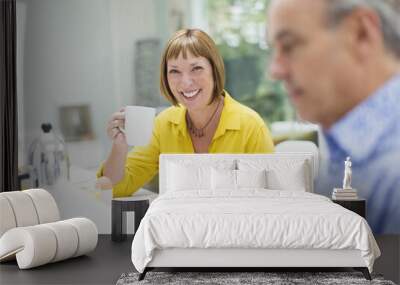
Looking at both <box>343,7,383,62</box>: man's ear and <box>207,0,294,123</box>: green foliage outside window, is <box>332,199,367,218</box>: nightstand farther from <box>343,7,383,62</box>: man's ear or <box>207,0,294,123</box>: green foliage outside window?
<box>343,7,383,62</box>: man's ear

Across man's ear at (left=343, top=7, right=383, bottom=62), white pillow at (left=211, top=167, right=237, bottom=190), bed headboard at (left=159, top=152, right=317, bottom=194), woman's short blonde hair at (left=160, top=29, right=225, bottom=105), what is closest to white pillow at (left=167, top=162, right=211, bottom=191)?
white pillow at (left=211, top=167, right=237, bottom=190)

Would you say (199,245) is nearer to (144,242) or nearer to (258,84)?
(144,242)

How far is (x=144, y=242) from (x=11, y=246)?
1207mm

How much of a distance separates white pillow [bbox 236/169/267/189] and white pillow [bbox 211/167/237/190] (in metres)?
0.05

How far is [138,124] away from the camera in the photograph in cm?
792

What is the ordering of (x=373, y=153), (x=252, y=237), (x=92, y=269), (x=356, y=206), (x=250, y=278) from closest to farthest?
(x=252, y=237)
(x=250, y=278)
(x=92, y=269)
(x=356, y=206)
(x=373, y=153)

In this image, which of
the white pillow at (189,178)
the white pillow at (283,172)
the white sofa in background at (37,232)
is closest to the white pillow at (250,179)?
the white pillow at (283,172)

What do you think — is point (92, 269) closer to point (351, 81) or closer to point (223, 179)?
point (223, 179)

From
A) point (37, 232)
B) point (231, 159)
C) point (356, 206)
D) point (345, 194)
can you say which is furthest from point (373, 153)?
point (37, 232)

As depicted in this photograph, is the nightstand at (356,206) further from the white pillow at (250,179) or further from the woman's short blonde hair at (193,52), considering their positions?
the woman's short blonde hair at (193,52)

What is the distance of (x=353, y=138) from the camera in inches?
303

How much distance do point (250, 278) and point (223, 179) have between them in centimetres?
165

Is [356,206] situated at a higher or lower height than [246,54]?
lower

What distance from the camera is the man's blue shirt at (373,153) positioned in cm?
768
